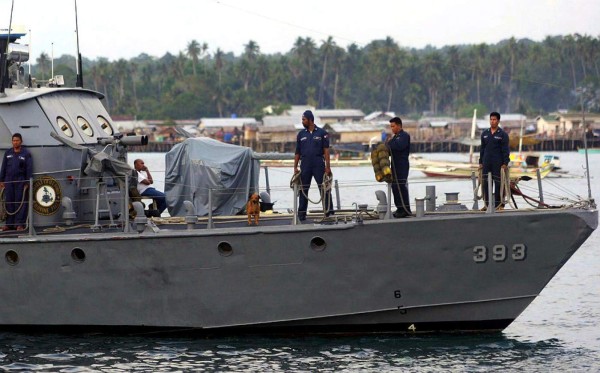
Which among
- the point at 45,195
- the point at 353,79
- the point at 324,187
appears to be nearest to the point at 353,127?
the point at 353,79

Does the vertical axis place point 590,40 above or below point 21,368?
above

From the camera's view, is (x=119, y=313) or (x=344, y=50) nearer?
(x=119, y=313)

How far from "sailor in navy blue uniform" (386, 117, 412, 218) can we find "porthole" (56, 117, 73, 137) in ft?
15.5

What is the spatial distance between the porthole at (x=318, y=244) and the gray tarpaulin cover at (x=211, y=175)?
2030 millimetres

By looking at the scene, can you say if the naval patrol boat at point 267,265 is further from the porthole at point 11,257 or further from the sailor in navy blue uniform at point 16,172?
the sailor in navy blue uniform at point 16,172

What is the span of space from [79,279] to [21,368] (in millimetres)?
1567

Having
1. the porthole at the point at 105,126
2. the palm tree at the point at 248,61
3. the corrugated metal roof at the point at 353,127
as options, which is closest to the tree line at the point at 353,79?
the palm tree at the point at 248,61

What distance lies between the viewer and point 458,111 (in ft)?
584

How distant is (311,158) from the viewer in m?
16.7

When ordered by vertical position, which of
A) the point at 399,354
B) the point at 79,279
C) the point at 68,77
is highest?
the point at 68,77

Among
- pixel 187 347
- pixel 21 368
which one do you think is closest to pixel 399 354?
pixel 187 347

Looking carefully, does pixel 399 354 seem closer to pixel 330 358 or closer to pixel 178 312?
pixel 330 358

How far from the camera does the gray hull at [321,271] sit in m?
16.0

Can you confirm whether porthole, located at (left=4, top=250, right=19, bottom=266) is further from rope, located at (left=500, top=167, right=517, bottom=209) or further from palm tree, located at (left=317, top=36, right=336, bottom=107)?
palm tree, located at (left=317, top=36, right=336, bottom=107)
